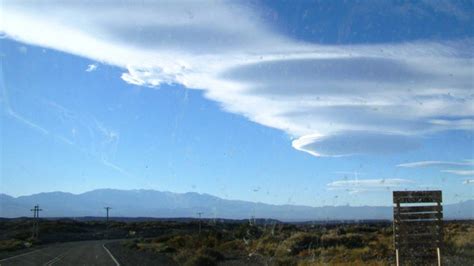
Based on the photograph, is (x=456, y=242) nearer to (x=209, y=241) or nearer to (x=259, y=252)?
(x=259, y=252)

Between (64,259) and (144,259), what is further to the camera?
(64,259)

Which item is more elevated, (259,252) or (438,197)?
(438,197)

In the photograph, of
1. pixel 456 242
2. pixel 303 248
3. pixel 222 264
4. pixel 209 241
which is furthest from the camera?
pixel 209 241

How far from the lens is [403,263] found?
16.8m

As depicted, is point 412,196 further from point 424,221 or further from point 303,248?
point 303,248

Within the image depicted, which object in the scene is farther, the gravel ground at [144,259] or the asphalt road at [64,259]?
the asphalt road at [64,259]

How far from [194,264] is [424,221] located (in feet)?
46.9

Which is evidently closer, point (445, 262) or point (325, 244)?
point (445, 262)

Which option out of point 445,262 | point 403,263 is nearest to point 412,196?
point 403,263

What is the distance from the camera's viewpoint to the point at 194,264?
2830 cm

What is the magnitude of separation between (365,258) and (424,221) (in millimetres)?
11479

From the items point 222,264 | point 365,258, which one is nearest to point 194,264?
point 222,264

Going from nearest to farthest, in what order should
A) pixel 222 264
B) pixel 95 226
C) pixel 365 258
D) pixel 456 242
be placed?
pixel 365 258
pixel 222 264
pixel 456 242
pixel 95 226

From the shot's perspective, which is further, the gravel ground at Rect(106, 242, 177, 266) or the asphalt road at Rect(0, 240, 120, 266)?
the asphalt road at Rect(0, 240, 120, 266)
